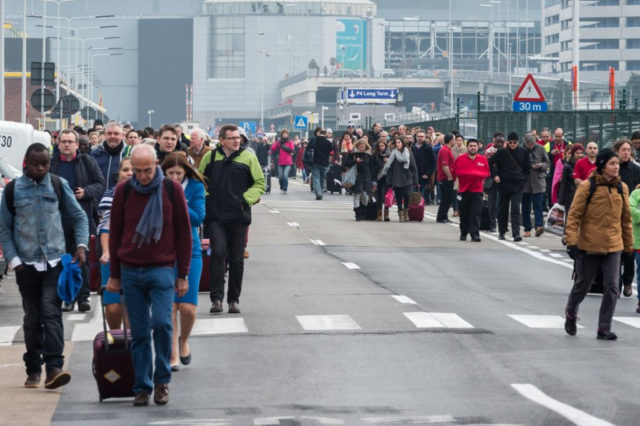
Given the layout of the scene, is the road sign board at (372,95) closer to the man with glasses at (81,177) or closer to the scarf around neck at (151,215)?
the man with glasses at (81,177)

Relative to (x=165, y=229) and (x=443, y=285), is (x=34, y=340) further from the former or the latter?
(x=443, y=285)

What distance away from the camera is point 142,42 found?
18575cm

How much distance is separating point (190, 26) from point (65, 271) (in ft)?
576

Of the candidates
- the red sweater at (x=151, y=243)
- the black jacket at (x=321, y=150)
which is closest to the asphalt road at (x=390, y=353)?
the red sweater at (x=151, y=243)

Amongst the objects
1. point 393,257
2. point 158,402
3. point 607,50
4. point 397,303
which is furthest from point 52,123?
point 607,50

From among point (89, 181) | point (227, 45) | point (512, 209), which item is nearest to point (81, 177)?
point (89, 181)

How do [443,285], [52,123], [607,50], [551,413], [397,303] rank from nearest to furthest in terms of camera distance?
[551,413], [397,303], [443,285], [52,123], [607,50]

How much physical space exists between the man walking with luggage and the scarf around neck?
1375 mm

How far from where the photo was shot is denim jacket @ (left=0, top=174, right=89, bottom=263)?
10.8m

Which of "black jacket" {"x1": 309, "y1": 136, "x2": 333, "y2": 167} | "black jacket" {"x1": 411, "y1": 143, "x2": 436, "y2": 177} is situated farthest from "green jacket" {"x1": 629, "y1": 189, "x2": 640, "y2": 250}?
"black jacket" {"x1": 309, "y1": 136, "x2": 333, "y2": 167}

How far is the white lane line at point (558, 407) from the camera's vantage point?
901 centimetres

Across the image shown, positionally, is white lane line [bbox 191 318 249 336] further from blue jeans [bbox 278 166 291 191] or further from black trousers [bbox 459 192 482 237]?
blue jeans [bbox 278 166 291 191]

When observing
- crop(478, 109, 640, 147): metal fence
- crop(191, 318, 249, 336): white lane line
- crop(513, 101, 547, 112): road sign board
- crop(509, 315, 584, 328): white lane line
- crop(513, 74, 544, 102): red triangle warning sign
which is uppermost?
crop(513, 74, 544, 102): red triangle warning sign

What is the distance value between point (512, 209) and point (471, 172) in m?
1.22
